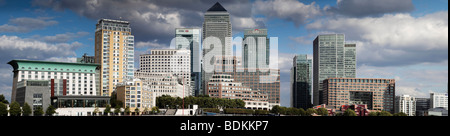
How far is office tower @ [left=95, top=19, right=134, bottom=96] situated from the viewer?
618ft

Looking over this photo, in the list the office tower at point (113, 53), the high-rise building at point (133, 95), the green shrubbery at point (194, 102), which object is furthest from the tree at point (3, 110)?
the office tower at point (113, 53)

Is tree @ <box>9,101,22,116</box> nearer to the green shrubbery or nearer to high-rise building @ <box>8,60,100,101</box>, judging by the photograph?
high-rise building @ <box>8,60,100,101</box>

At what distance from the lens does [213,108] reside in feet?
537

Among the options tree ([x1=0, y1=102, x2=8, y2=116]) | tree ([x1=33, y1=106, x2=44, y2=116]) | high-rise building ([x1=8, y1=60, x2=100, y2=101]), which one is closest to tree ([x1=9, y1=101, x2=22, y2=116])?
tree ([x1=0, y1=102, x2=8, y2=116])

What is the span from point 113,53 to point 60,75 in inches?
827

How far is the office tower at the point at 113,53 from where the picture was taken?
188375 mm

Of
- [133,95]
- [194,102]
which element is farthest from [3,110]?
[194,102]

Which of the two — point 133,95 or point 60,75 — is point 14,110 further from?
point 60,75

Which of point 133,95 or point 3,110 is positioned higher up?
point 133,95

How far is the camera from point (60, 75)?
17800 cm

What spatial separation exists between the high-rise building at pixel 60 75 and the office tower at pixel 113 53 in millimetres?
4003
